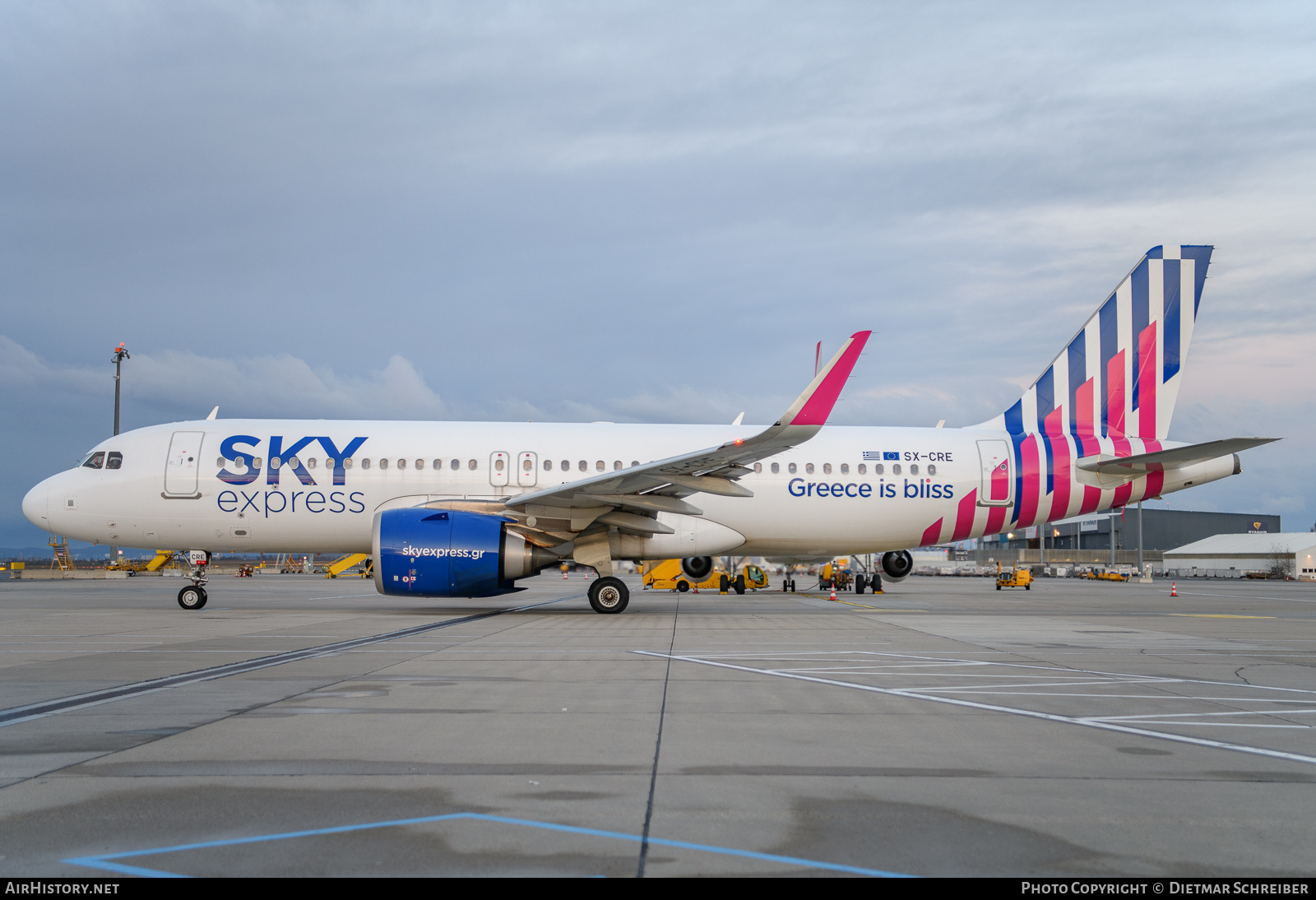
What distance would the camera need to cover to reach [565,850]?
3.30 m

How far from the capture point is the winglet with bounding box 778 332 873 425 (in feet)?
44.9

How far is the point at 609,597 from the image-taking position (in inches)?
670

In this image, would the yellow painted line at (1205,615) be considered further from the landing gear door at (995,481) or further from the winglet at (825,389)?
the winglet at (825,389)

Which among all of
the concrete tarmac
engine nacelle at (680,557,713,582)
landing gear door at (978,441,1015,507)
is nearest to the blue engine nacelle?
the concrete tarmac

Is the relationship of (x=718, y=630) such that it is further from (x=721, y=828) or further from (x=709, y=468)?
(x=721, y=828)

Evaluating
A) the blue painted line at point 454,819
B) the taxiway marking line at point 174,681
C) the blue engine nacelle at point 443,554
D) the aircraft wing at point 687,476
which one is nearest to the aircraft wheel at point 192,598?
the blue engine nacelle at point 443,554

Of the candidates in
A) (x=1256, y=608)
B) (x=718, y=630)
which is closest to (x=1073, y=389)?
(x=1256, y=608)

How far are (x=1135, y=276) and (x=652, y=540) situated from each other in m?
13.1

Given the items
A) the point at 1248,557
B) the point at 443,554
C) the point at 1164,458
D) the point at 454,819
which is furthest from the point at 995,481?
the point at 1248,557

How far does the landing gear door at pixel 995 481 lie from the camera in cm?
1947

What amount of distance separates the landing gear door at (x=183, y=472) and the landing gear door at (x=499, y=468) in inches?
236

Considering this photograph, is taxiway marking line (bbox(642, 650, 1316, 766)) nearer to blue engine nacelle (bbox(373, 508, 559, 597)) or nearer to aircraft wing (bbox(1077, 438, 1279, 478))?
blue engine nacelle (bbox(373, 508, 559, 597))

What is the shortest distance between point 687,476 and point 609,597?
3.13 metres

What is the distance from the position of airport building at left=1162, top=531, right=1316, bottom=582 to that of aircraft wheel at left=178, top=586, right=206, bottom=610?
285 ft
